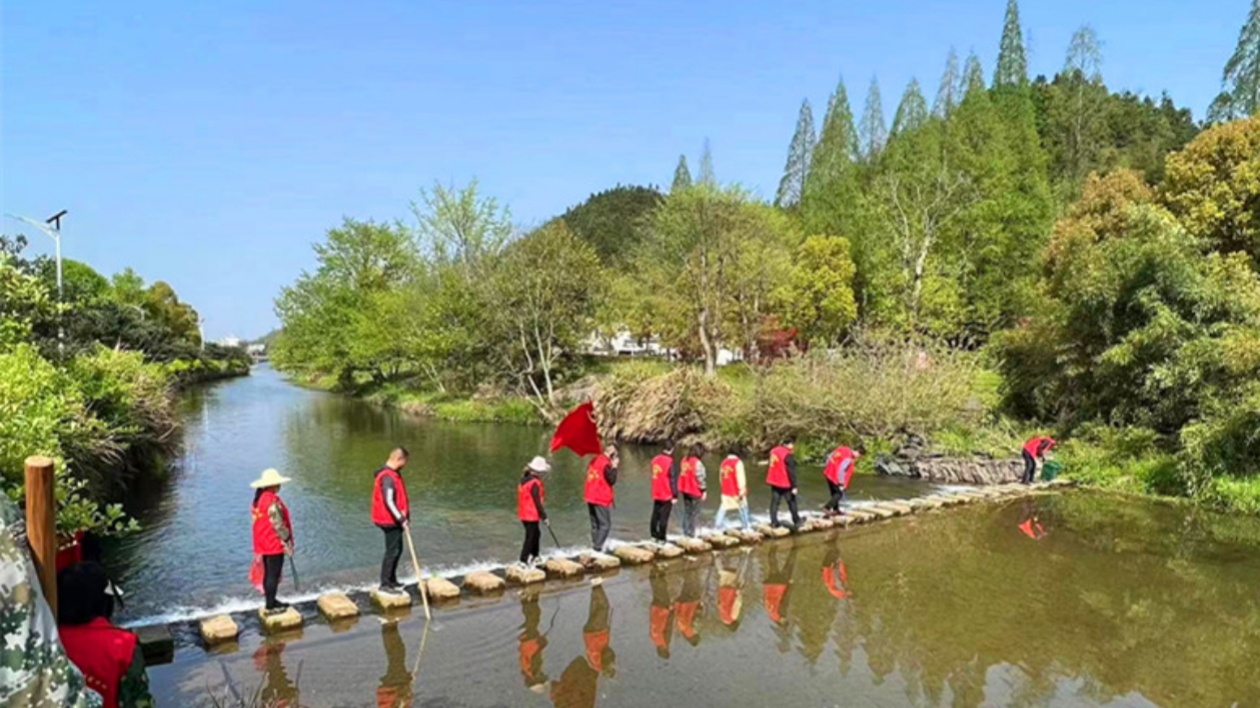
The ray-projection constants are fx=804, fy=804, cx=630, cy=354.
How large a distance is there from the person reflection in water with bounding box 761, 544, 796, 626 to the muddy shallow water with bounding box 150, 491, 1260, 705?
0.14ft

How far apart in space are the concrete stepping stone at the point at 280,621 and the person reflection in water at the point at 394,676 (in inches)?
35.7

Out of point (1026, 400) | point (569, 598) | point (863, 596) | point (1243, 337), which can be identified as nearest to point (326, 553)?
point (569, 598)

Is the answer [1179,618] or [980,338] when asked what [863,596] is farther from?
[980,338]

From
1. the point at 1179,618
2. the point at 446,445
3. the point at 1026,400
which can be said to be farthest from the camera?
the point at 446,445

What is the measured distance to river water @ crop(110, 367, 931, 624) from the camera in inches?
468

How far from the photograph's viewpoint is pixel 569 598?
10.1 metres

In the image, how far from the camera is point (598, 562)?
37.3 ft

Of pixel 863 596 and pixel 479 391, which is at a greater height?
pixel 479 391

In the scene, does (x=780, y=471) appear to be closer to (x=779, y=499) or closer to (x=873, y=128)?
(x=779, y=499)

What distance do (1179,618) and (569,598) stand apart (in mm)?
7469

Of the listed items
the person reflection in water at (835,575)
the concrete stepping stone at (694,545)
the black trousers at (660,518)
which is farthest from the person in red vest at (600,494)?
the person reflection in water at (835,575)

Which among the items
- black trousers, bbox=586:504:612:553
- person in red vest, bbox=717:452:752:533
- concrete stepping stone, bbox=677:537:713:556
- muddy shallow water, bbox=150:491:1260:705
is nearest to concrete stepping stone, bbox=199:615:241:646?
muddy shallow water, bbox=150:491:1260:705

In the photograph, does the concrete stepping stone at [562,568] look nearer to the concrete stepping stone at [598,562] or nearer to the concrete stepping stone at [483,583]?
the concrete stepping stone at [598,562]

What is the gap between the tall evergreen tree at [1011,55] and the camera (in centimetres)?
5050
